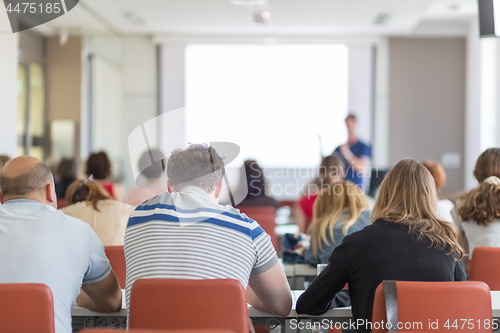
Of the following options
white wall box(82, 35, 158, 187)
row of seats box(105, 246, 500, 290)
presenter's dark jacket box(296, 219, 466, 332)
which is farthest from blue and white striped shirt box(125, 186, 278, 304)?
white wall box(82, 35, 158, 187)

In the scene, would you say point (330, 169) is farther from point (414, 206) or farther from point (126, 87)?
point (126, 87)

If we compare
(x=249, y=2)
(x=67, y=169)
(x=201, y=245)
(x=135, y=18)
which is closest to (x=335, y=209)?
(x=201, y=245)

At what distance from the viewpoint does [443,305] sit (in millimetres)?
1415

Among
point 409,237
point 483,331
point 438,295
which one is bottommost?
point 483,331

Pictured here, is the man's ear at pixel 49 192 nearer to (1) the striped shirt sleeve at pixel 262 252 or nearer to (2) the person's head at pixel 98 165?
(1) the striped shirt sleeve at pixel 262 252

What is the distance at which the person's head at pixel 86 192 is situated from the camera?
2.71m

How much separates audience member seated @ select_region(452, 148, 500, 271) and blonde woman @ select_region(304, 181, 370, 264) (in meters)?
0.51

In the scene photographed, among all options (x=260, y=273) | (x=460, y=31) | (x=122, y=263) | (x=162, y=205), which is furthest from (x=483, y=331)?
(x=460, y=31)

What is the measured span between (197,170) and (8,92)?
4.59 meters

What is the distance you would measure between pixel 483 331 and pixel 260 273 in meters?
0.69

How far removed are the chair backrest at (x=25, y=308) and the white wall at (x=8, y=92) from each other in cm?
445

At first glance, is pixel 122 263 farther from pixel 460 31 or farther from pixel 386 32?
pixel 460 31

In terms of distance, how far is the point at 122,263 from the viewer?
84.6 inches

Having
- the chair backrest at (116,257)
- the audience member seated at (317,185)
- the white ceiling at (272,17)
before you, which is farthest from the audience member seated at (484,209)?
the white ceiling at (272,17)
